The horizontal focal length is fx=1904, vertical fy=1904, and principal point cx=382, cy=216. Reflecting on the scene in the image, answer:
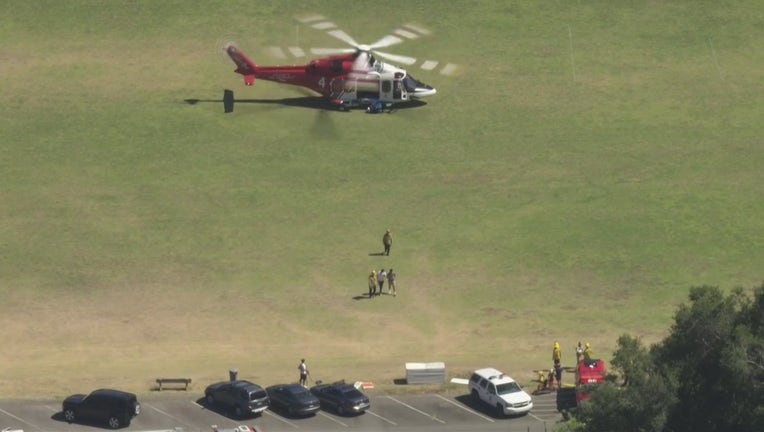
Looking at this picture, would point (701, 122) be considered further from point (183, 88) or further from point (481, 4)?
point (183, 88)

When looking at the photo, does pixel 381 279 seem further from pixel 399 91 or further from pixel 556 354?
pixel 399 91

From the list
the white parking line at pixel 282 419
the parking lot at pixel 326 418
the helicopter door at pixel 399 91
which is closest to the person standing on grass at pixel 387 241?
the helicopter door at pixel 399 91

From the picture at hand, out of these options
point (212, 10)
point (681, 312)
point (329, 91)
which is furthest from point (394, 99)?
point (681, 312)

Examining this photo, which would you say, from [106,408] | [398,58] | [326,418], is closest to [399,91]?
[398,58]

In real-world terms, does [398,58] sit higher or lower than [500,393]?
higher

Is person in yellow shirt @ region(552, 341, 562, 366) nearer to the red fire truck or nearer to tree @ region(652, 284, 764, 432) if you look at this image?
the red fire truck

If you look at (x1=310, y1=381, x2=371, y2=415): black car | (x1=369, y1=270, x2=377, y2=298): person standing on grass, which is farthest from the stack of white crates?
(x1=369, y1=270, x2=377, y2=298): person standing on grass
